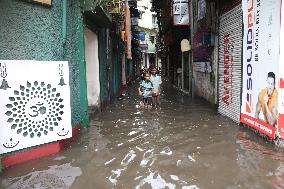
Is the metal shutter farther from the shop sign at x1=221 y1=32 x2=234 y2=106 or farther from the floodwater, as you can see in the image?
the floodwater

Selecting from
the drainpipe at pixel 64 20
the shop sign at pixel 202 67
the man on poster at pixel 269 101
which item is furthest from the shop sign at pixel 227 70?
the drainpipe at pixel 64 20

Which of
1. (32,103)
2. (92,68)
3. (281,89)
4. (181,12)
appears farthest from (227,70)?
(181,12)

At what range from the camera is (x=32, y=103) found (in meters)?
6.03

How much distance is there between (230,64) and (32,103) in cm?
680

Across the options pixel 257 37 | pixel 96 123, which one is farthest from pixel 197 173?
pixel 96 123

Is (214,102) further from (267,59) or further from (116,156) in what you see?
(116,156)

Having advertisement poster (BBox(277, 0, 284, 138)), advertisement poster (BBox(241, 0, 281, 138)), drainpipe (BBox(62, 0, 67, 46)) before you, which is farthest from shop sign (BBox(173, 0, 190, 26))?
advertisement poster (BBox(277, 0, 284, 138))

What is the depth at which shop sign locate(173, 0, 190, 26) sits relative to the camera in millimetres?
16828

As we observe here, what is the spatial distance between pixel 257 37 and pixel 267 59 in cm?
85

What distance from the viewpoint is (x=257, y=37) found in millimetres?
7695

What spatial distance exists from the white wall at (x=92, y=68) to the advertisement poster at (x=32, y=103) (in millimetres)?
5708

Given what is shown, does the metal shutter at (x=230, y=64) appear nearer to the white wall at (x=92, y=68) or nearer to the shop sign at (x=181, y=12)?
the white wall at (x=92, y=68)

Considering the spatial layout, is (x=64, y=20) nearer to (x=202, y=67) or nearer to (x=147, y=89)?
(x=147, y=89)

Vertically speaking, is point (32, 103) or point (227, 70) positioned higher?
point (227, 70)
